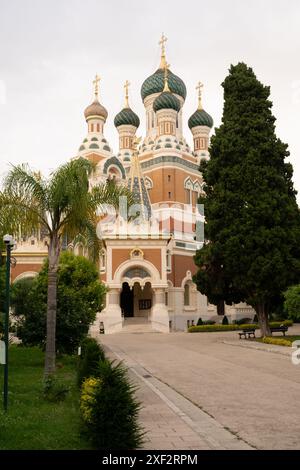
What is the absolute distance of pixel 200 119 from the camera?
177 feet

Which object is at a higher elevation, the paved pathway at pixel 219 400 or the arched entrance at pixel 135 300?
the arched entrance at pixel 135 300

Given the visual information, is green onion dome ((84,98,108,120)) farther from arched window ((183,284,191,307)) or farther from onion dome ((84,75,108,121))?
arched window ((183,284,191,307))

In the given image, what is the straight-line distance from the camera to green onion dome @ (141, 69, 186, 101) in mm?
50375

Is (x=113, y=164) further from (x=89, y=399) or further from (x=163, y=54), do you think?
(x=89, y=399)

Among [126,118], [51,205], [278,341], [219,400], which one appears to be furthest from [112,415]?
[126,118]

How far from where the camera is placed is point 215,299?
1008 inches

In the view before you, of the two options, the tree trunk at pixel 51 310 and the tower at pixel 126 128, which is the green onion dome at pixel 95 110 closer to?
the tower at pixel 126 128

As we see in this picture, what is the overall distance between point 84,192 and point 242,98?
1562 centimetres

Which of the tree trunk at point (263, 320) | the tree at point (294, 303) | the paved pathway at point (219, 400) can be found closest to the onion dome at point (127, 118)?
the tree trunk at point (263, 320)

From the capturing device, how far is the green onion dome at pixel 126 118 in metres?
52.2

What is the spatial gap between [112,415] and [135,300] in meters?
35.0

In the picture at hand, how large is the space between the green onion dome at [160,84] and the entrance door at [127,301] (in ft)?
70.2

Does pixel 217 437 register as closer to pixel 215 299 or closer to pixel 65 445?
pixel 65 445
